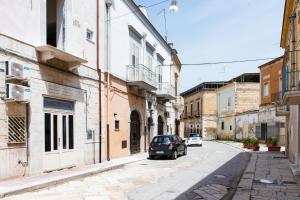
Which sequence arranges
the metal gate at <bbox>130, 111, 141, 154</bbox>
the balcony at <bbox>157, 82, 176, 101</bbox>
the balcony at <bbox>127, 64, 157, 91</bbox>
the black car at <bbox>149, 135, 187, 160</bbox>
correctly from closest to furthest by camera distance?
the black car at <bbox>149, 135, 187, 160</bbox> → the balcony at <bbox>127, 64, 157, 91</bbox> → the metal gate at <bbox>130, 111, 141, 154</bbox> → the balcony at <bbox>157, 82, 176, 101</bbox>

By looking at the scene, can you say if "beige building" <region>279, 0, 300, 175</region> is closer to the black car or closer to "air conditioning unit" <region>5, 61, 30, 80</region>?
the black car

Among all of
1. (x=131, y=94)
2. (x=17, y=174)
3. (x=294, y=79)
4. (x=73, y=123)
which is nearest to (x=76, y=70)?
(x=73, y=123)

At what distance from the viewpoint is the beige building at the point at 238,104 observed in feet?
137

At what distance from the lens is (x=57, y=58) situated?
12.4 meters

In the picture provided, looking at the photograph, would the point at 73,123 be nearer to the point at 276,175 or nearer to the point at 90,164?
the point at 90,164

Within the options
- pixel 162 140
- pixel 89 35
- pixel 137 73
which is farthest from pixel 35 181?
pixel 137 73

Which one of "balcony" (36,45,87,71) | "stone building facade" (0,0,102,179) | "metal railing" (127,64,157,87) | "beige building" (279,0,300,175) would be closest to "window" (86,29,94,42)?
"stone building facade" (0,0,102,179)

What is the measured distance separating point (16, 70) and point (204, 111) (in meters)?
47.6

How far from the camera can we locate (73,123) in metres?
13.7

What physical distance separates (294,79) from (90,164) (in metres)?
8.98

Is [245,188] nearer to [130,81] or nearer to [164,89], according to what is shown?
[130,81]

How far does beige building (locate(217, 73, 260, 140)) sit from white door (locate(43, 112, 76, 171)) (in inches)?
1125

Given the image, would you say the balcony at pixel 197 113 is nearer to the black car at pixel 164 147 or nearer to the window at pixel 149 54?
the window at pixel 149 54

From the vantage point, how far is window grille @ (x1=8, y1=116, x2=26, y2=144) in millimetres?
10155
